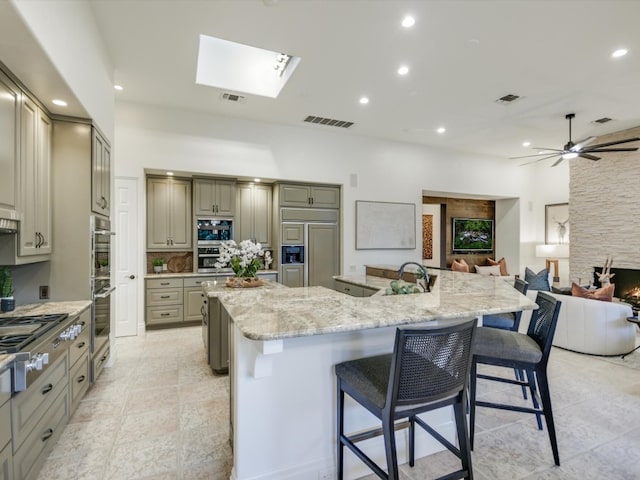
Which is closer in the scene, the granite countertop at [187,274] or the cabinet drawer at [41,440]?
the cabinet drawer at [41,440]

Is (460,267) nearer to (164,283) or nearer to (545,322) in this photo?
(545,322)

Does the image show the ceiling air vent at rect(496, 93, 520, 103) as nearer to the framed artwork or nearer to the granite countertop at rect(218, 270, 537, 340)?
the granite countertop at rect(218, 270, 537, 340)

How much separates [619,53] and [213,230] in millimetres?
5618

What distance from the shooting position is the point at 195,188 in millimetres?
5328

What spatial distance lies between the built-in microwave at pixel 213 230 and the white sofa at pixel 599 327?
476 centimetres

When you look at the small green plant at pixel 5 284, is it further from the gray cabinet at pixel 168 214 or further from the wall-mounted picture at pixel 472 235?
the wall-mounted picture at pixel 472 235

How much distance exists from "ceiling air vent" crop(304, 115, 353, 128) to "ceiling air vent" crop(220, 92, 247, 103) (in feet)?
3.78

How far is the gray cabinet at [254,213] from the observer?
5.80m

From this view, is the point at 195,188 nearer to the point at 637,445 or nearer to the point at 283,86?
the point at 283,86

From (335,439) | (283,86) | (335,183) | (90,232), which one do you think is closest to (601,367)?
(335,439)

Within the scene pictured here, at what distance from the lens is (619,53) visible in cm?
349

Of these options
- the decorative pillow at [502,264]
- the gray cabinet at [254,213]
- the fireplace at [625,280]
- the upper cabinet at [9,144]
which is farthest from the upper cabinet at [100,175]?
the decorative pillow at [502,264]

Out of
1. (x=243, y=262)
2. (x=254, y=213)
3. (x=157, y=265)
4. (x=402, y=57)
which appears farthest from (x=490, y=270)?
(x=157, y=265)

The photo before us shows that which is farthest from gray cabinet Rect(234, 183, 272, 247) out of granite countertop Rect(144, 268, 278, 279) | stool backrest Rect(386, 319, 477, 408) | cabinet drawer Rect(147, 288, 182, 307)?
stool backrest Rect(386, 319, 477, 408)
